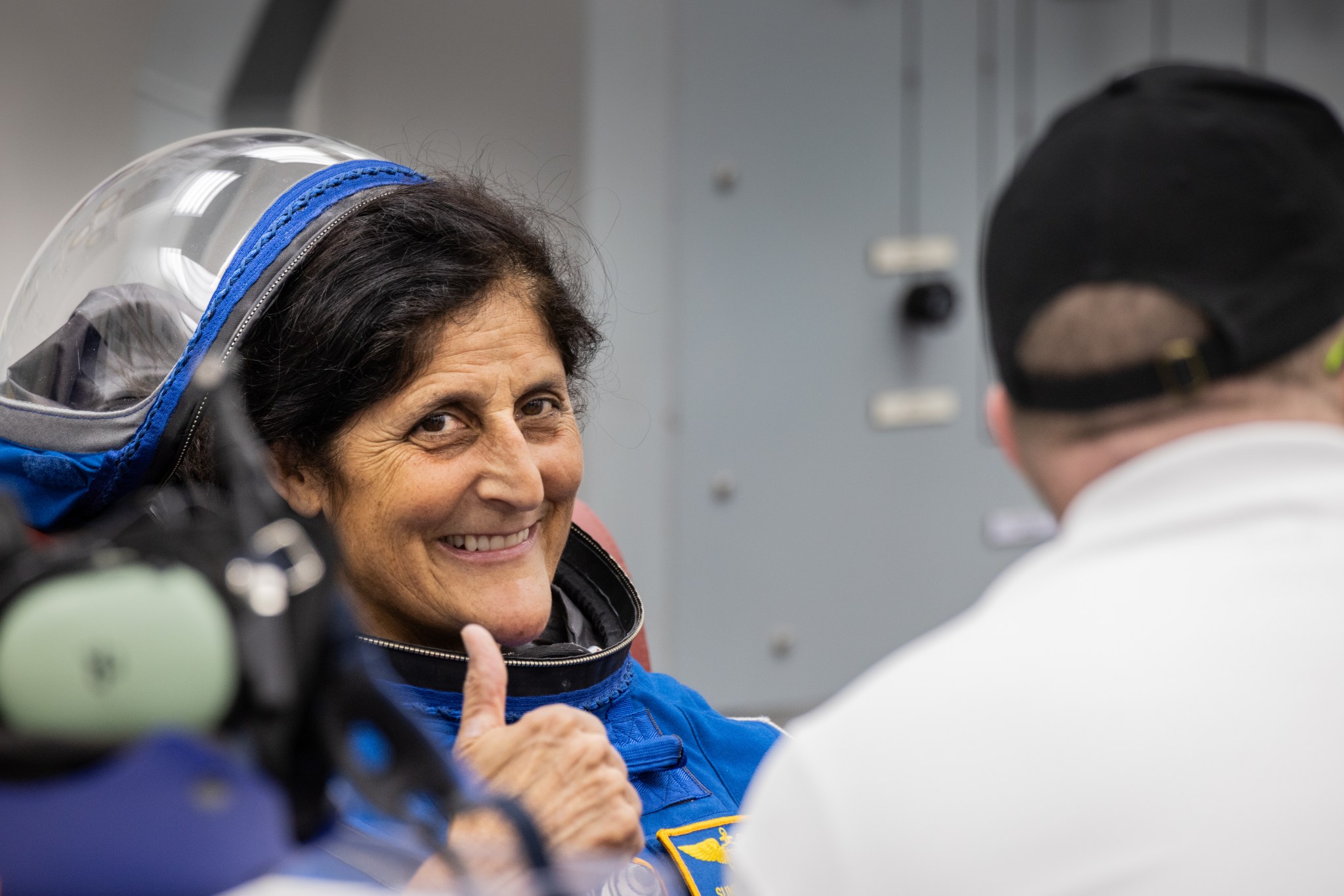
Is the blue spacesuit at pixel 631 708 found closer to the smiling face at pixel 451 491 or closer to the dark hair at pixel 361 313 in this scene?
the smiling face at pixel 451 491

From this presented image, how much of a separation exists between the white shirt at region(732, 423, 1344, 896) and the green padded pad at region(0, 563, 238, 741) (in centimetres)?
29

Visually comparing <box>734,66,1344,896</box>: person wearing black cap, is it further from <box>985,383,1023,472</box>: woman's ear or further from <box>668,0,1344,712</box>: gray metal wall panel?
<box>668,0,1344,712</box>: gray metal wall panel

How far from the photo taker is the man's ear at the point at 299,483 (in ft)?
3.99

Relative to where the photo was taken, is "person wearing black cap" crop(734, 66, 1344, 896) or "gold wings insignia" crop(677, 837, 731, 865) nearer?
"person wearing black cap" crop(734, 66, 1344, 896)

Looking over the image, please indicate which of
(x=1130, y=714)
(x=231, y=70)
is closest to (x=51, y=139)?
(x=231, y=70)

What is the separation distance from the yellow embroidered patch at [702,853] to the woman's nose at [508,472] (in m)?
0.36

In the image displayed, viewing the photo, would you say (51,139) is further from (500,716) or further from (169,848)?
(169,848)

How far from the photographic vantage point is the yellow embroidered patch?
44.6 inches

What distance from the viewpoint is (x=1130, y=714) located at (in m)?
0.57

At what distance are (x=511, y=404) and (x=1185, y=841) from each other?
2.80ft

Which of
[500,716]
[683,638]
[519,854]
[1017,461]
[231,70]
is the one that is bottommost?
[683,638]

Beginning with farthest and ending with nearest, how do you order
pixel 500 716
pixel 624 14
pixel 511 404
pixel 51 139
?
pixel 624 14 → pixel 51 139 → pixel 511 404 → pixel 500 716

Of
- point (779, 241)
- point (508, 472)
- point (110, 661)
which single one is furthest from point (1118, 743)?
point (779, 241)

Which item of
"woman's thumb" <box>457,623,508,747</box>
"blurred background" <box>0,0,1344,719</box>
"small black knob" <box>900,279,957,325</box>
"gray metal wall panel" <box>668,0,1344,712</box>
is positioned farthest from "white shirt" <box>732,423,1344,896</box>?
"small black knob" <box>900,279,957,325</box>
